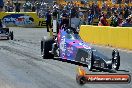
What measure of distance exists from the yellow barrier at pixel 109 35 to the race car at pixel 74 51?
613 cm

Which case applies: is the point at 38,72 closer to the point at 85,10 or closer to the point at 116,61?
the point at 116,61

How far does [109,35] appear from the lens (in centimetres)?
2325

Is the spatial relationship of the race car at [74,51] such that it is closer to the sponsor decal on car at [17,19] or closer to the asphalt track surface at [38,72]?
the asphalt track surface at [38,72]

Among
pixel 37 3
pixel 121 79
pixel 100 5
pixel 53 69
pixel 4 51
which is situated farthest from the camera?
pixel 37 3

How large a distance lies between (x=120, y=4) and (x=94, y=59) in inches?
1115

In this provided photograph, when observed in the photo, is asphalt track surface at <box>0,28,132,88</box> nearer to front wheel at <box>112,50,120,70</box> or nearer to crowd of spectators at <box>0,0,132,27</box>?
front wheel at <box>112,50,120,70</box>

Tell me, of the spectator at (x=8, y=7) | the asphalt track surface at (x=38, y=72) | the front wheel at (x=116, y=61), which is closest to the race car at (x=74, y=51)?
the front wheel at (x=116, y=61)

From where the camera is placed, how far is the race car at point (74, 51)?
39.9 feet

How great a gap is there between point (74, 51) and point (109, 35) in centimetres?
985

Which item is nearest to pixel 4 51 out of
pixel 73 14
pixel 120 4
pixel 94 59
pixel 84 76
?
pixel 94 59

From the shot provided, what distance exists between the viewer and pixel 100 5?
41.4 m

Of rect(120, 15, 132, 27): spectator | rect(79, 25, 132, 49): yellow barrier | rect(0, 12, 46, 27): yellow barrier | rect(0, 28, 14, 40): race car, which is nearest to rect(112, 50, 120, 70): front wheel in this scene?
rect(79, 25, 132, 49): yellow barrier

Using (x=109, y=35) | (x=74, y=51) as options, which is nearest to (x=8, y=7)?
(x=109, y=35)

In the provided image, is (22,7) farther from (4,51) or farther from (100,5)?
(4,51)
